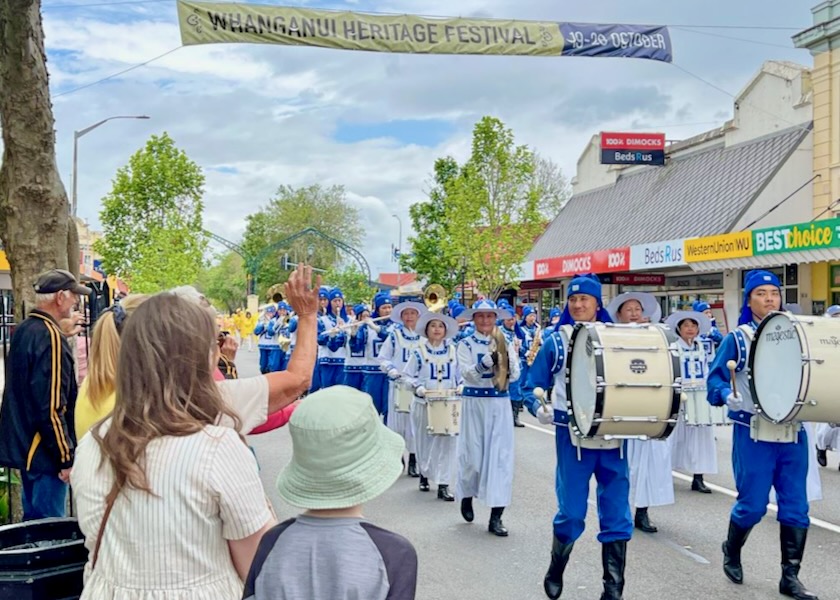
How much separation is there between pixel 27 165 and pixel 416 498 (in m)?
4.97

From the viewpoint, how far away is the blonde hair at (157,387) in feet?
7.55

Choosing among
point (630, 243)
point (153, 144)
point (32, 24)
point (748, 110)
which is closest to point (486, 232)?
point (630, 243)

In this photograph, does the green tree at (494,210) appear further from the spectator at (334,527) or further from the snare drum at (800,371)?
the spectator at (334,527)

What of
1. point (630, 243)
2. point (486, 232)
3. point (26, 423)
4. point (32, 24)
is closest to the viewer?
point (26, 423)

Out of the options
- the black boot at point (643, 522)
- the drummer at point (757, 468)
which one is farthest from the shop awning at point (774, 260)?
the drummer at point (757, 468)

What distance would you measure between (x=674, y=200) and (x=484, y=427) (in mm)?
Answer: 22147

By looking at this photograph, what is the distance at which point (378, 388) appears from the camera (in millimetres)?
12000

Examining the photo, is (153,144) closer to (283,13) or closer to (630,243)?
(630,243)

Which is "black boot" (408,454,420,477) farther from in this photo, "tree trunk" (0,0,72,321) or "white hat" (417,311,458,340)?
"tree trunk" (0,0,72,321)

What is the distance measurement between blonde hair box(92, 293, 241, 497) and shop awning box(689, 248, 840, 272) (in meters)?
17.6

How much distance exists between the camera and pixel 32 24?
17.3 ft

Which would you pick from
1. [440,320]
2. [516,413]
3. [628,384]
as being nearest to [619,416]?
[628,384]

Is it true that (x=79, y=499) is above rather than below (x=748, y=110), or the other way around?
below

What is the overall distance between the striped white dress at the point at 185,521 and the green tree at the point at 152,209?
113 feet
